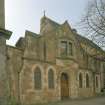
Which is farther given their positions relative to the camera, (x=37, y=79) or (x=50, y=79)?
(x=50, y=79)

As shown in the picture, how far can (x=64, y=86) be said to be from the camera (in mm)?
32781

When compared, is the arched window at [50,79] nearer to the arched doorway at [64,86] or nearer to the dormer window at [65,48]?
the arched doorway at [64,86]

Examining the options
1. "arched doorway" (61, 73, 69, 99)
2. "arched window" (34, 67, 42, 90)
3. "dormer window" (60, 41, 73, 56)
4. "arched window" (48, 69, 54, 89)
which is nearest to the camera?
"arched window" (34, 67, 42, 90)

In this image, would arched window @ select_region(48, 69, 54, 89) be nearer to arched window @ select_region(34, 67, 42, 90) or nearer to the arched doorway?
arched window @ select_region(34, 67, 42, 90)

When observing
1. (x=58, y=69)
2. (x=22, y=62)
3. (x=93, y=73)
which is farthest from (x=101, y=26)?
(x=93, y=73)

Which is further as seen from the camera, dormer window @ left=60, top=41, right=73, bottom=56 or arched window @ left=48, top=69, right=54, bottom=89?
dormer window @ left=60, top=41, right=73, bottom=56

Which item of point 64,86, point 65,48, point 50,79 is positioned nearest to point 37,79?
point 50,79

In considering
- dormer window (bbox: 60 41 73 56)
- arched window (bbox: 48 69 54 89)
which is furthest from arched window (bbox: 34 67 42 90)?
dormer window (bbox: 60 41 73 56)

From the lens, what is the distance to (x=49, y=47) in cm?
3166

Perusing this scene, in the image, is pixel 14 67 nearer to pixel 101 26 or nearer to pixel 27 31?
pixel 27 31

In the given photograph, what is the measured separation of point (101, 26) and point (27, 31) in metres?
9.29

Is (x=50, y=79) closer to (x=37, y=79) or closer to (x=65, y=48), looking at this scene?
(x=37, y=79)

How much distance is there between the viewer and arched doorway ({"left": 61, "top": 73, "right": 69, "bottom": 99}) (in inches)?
1277

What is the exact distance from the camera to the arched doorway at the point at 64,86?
1277 inches
